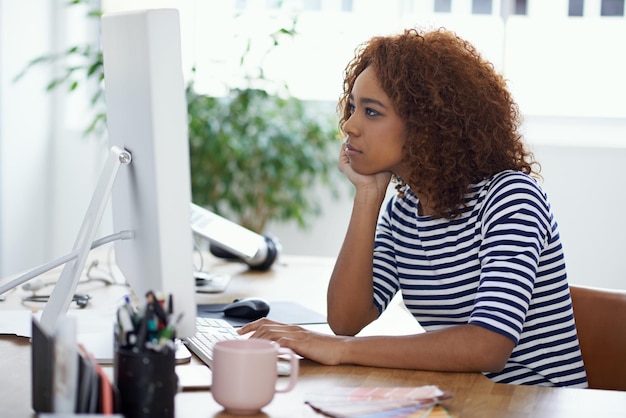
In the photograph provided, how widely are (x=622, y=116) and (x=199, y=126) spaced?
1.78 m

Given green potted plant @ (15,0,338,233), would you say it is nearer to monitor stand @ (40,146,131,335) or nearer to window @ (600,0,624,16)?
window @ (600,0,624,16)

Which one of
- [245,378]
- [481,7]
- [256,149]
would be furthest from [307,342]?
[481,7]

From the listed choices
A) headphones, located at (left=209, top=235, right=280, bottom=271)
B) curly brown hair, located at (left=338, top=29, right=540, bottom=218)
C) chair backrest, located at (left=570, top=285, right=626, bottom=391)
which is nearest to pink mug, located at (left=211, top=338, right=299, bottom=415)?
curly brown hair, located at (left=338, top=29, right=540, bottom=218)

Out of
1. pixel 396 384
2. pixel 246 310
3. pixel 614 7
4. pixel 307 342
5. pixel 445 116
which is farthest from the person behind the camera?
pixel 614 7

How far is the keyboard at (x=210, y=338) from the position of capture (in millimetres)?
1212

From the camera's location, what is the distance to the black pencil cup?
2.93 ft

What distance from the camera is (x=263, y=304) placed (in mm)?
1655

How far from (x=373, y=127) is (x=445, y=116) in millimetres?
126

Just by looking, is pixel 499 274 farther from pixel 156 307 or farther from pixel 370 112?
pixel 156 307

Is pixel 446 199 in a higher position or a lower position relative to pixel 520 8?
lower

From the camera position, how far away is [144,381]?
90cm

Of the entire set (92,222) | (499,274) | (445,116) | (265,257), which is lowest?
(265,257)

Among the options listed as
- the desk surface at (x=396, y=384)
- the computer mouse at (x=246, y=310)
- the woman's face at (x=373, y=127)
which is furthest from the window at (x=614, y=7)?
the desk surface at (x=396, y=384)

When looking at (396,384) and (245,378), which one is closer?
(245,378)
